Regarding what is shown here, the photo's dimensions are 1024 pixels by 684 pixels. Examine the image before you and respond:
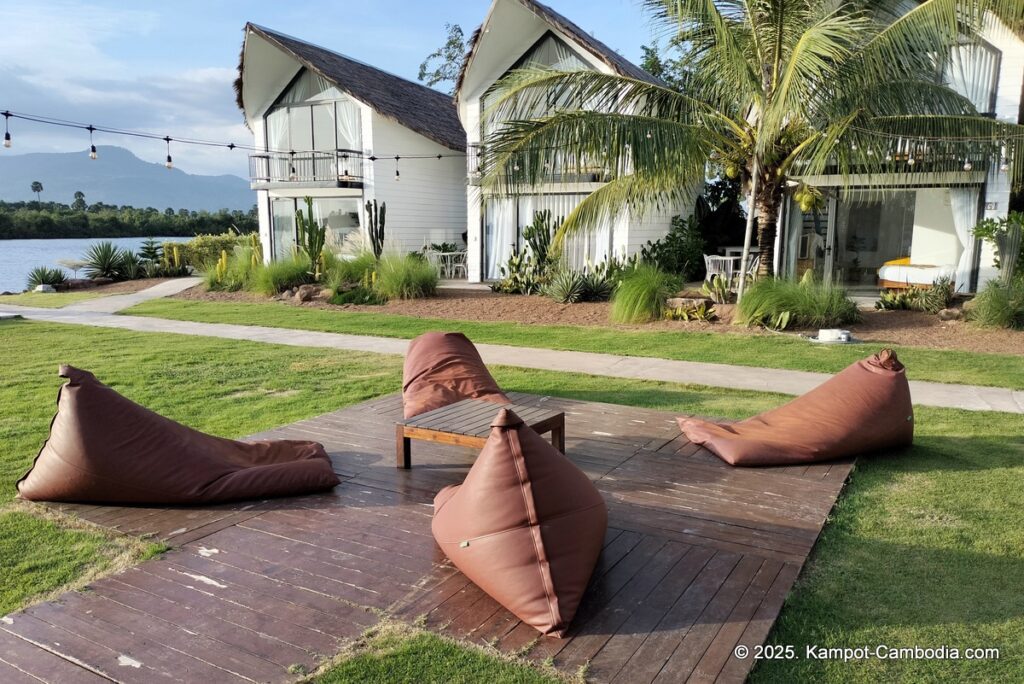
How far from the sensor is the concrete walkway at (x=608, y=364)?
731 cm

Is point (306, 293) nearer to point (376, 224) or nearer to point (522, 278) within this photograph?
point (522, 278)

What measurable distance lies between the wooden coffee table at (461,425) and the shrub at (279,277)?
1310 cm

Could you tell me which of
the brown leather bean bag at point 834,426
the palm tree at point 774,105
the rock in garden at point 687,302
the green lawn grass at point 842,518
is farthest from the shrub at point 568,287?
the brown leather bean bag at point 834,426

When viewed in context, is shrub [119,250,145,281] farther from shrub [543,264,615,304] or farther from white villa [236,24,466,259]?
shrub [543,264,615,304]

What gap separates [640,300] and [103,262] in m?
16.9

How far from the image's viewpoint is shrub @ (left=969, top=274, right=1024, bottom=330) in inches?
427

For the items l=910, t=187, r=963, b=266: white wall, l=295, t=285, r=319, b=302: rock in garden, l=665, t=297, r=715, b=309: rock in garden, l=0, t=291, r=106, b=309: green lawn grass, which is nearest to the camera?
l=665, t=297, r=715, b=309: rock in garden

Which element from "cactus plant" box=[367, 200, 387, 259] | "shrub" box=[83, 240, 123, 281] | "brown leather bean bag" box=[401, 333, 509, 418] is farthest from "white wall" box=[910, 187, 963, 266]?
"shrub" box=[83, 240, 123, 281]

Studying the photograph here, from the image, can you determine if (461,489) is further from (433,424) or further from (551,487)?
(433,424)

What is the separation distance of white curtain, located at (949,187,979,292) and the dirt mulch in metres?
3.07

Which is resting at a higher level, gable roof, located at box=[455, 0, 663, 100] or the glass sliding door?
gable roof, located at box=[455, 0, 663, 100]

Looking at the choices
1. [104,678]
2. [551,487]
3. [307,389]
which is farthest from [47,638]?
[307,389]

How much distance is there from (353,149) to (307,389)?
1609cm

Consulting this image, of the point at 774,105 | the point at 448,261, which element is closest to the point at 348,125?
the point at 448,261
